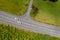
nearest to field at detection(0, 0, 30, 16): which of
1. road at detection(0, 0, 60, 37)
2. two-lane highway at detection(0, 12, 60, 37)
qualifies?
road at detection(0, 0, 60, 37)

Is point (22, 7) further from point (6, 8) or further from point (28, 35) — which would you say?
point (28, 35)

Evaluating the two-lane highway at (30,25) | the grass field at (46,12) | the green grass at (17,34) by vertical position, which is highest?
the grass field at (46,12)

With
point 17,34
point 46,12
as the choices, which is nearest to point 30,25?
point 17,34

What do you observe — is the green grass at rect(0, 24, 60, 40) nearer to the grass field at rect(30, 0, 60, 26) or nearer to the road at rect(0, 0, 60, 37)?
the road at rect(0, 0, 60, 37)

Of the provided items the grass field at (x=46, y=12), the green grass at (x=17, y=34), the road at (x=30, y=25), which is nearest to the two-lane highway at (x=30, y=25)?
the road at (x=30, y=25)

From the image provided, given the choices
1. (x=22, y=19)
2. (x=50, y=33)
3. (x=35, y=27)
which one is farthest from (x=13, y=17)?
(x=50, y=33)

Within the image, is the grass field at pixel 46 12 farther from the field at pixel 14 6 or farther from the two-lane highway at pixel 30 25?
the field at pixel 14 6
